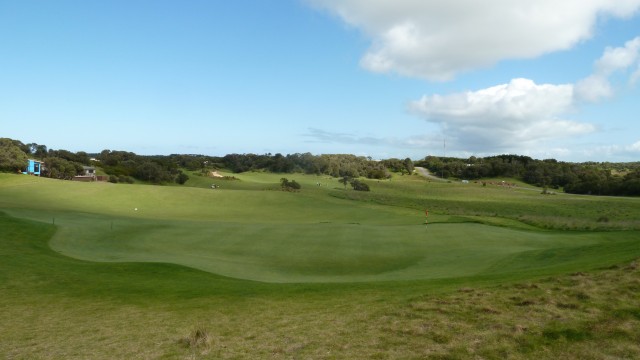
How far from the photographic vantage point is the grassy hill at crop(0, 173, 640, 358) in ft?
30.8

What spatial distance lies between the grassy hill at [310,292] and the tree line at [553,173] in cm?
9560

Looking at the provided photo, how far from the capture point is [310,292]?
1562 centimetres

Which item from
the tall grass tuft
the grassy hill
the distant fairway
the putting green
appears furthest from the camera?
the putting green

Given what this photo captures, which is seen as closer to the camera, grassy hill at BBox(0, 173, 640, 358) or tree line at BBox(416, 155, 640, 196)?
grassy hill at BBox(0, 173, 640, 358)

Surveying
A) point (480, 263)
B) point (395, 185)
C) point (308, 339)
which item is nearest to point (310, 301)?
point (308, 339)

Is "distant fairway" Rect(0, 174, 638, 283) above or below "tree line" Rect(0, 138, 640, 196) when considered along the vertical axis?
below

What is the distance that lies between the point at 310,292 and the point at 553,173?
145 meters

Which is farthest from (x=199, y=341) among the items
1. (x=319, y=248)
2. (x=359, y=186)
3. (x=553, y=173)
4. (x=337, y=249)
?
(x=553, y=173)

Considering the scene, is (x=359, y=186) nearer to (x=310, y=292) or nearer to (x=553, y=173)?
(x=553, y=173)

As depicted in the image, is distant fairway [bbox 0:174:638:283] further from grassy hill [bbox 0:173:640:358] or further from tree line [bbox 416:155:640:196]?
tree line [bbox 416:155:640:196]

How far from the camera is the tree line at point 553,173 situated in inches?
4375

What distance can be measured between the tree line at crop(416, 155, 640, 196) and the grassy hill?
95.6 metres

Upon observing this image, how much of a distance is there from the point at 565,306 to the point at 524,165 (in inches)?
6359

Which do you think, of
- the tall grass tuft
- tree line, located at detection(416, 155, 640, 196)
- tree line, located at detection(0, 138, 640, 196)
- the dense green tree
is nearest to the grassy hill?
the tall grass tuft
